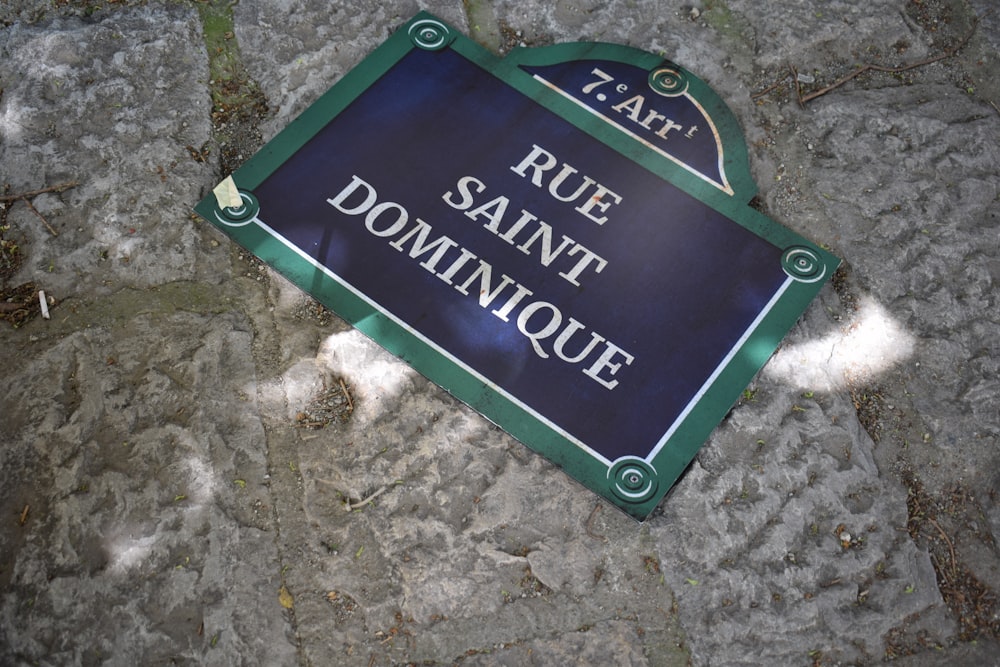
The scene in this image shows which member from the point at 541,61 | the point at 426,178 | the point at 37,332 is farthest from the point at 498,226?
the point at 37,332

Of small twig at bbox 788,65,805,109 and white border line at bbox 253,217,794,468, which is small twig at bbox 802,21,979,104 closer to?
small twig at bbox 788,65,805,109

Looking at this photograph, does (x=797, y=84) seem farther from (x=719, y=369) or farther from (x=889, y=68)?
(x=719, y=369)

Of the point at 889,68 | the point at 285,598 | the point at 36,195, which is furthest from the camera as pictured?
the point at 889,68

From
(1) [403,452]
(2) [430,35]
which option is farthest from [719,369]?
(2) [430,35]

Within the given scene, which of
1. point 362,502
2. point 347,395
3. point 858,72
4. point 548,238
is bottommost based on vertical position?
point 362,502

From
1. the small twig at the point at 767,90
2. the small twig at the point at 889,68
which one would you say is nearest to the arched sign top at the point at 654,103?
the small twig at the point at 767,90

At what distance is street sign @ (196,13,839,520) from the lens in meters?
2.67

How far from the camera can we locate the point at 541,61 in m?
3.19

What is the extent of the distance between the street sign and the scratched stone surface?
3.5 inches

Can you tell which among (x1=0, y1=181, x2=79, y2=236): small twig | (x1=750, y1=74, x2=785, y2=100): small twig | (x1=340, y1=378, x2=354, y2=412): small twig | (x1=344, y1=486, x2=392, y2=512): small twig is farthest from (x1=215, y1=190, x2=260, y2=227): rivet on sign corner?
(x1=750, y1=74, x2=785, y2=100): small twig

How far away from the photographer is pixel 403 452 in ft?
8.56

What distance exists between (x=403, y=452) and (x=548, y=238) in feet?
2.73

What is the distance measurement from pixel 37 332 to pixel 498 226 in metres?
1.44

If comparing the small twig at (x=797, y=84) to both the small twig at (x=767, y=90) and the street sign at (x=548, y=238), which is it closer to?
the small twig at (x=767, y=90)
